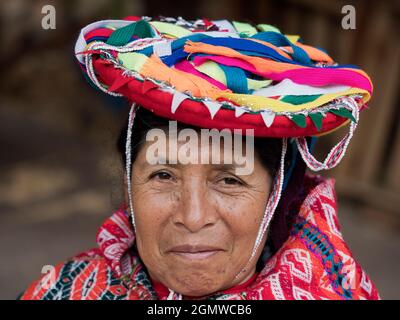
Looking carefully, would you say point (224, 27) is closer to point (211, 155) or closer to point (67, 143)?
point (211, 155)

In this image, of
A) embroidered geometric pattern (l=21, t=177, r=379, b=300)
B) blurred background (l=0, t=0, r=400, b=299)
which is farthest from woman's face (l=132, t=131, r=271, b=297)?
blurred background (l=0, t=0, r=400, b=299)

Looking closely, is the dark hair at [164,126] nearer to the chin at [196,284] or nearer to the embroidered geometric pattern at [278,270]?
the embroidered geometric pattern at [278,270]

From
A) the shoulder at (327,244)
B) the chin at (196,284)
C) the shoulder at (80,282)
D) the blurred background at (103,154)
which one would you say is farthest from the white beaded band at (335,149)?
the blurred background at (103,154)

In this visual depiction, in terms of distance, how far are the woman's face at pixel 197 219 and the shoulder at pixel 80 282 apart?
243mm

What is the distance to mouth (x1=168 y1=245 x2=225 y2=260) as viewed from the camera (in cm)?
195

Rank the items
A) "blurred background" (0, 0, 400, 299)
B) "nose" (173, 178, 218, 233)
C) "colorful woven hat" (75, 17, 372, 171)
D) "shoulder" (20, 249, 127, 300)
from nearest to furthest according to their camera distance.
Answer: "colorful woven hat" (75, 17, 372, 171), "nose" (173, 178, 218, 233), "shoulder" (20, 249, 127, 300), "blurred background" (0, 0, 400, 299)

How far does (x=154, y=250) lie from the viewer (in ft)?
6.65

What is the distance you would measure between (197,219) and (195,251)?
4.3 inches

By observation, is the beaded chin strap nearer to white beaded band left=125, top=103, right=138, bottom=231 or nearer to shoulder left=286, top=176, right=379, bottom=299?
shoulder left=286, top=176, right=379, bottom=299

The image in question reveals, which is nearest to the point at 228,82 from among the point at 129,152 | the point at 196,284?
the point at 129,152

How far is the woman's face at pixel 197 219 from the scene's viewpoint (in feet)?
6.31

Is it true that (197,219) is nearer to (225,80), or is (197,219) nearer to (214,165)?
(214,165)

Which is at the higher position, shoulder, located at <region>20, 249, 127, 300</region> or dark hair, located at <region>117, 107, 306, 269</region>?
dark hair, located at <region>117, 107, 306, 269</region>
